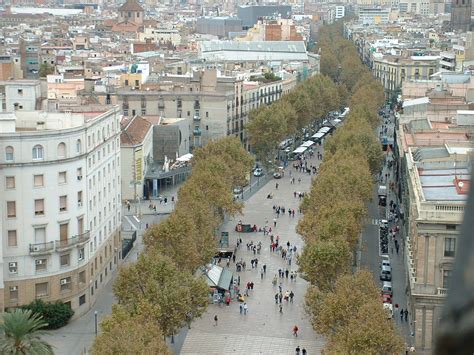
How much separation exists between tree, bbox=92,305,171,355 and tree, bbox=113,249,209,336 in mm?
3694

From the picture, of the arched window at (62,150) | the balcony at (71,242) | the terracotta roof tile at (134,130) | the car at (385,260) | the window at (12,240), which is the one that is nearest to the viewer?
the window at (12,240)

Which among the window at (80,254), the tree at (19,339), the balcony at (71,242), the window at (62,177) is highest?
the window at (62,177)

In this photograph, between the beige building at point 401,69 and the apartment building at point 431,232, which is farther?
the beige building at point 401,69

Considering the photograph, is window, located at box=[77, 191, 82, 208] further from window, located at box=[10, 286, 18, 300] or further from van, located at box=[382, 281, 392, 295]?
van, located at box=[382, 281, 392, 295]

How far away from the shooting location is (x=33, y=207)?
43.2 meters

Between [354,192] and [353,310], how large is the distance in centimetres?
2400

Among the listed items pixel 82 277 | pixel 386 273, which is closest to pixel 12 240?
pixel 82 277

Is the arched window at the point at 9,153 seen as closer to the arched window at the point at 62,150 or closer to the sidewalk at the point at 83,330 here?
the arched window at the point at 62,150

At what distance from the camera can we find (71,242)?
45.0 m

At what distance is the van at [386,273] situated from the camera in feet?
173

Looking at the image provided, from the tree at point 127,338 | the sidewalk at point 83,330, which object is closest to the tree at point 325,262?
the sidewalk at point 83,330

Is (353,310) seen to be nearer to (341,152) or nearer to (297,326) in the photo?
(297,326)

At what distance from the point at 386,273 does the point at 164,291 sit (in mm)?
20380

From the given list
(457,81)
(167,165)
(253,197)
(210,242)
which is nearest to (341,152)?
(253,197)
